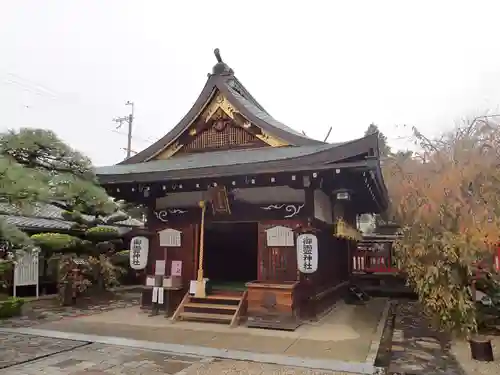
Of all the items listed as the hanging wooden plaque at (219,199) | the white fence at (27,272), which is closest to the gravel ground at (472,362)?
the hanging wooden plaque at (219,199)

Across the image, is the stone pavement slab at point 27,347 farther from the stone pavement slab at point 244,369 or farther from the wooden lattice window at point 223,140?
the wooden lattice window at point 223,140

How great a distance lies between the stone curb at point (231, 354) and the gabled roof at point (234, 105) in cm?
533

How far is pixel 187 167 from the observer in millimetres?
9156

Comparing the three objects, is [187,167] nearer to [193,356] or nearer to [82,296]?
[193,356]

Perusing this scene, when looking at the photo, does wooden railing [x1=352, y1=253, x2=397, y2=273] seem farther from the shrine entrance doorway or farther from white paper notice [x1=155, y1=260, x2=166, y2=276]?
white paper notice [x1=155, y1=260, x2=166, y2=276]

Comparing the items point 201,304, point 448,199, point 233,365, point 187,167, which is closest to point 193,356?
point 233,365

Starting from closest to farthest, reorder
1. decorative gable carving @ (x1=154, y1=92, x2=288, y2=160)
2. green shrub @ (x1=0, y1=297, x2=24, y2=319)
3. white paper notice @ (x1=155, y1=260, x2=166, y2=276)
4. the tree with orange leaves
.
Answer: the tree with orange leaves, green shrub @ (x1=0, y1=297, x2=24, y2=319), white paper notice @ (x1=155, y1=260, x2=166, y2=276), decorative gable carving @ (x1=154, y1=92, x2=288, y2=160)

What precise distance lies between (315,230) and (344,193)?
1003 mm

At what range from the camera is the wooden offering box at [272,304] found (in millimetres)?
8133

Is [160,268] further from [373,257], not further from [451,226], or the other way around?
[373,257]

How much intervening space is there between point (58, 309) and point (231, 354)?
6571 millimetres

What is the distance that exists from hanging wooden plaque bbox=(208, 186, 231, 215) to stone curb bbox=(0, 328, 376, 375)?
10.9 ft

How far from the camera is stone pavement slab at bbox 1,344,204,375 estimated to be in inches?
207

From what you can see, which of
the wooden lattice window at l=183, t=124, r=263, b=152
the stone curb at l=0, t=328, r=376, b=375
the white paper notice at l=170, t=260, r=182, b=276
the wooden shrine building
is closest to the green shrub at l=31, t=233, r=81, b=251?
the wooden shrine building
